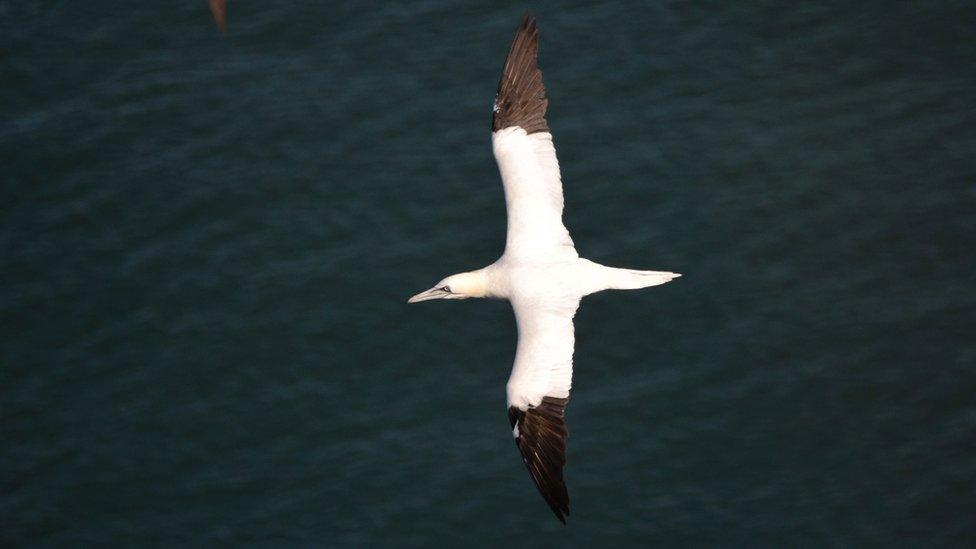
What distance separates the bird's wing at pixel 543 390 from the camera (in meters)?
19.4

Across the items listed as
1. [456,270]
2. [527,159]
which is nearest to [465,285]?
[527,159]

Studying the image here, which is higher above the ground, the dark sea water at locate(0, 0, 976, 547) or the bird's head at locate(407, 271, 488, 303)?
the bird's head at locate(407, 271, 488, 303)

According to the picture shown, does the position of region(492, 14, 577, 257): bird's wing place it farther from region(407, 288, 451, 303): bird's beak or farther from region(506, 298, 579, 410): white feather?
region(407, 288, 451, 303): bird's beak

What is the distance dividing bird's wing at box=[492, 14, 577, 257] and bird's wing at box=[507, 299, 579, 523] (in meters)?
1.03

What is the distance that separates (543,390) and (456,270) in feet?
28.8

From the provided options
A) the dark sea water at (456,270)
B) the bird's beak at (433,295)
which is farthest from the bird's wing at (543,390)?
the dark sea water at (456,270)

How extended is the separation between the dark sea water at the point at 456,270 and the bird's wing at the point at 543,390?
5.64m

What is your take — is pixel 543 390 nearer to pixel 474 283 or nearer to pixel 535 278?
pixel 535 278

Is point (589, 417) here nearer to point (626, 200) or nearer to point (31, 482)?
point (626, 200)

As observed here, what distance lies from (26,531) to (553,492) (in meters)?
10.9

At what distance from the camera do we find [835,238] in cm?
2862

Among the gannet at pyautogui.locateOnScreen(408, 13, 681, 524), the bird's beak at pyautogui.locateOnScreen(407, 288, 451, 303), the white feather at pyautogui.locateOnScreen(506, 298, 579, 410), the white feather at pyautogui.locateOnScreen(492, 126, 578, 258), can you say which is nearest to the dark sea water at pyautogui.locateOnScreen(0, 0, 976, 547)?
the bird's beak at pyautogui.locateOnScreen(407, 288, 451, 303)

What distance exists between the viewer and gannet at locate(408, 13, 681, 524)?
19.7 m

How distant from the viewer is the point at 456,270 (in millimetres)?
28516
